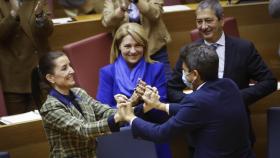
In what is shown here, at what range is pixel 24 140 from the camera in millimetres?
2449

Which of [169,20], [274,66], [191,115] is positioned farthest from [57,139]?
[274,66]

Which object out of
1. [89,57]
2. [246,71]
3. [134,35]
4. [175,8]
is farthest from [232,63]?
[175,8]

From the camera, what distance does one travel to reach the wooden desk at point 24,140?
2416 mm

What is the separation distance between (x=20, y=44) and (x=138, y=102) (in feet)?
2.94

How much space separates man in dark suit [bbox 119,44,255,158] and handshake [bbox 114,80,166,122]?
10 cm

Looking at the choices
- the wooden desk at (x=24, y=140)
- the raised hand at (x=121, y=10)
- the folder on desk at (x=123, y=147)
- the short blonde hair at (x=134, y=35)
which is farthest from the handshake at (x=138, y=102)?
the raised hand at (x=121, y=10)

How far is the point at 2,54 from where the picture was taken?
2920 mm

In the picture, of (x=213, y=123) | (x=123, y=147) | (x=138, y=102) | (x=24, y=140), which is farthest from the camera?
(x=24, y=140)

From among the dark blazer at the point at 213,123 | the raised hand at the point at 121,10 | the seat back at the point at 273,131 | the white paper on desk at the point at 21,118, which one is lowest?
A: the seat back at the point at 273,131

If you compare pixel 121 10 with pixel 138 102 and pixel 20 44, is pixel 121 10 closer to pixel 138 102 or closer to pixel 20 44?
pixel 20 44

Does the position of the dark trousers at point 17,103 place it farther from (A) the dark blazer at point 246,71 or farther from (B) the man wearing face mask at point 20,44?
(A) the dark blazer at point 246,71

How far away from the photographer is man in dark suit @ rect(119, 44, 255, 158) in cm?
184

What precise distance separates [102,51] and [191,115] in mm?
1176

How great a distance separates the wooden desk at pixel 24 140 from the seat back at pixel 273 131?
0.93m
